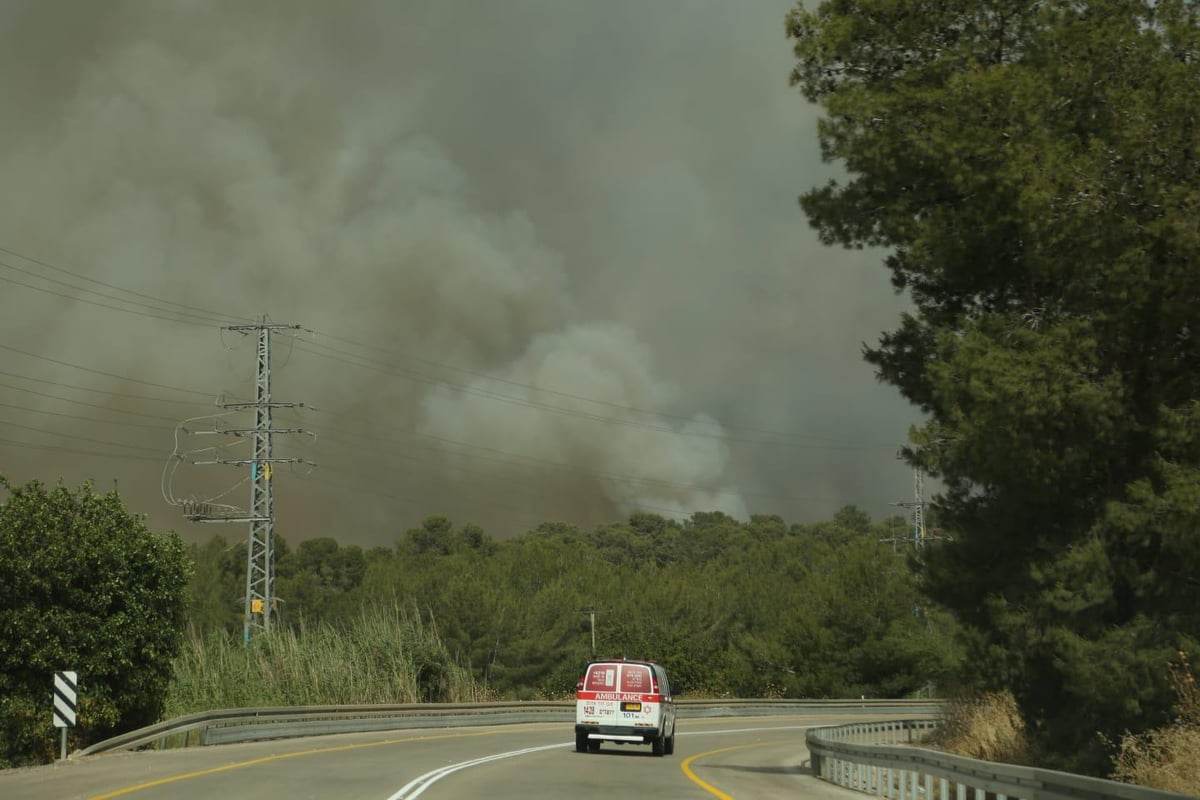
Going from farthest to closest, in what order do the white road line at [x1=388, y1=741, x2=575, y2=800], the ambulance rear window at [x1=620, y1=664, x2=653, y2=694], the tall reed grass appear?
the tall reed grass < the ambulance rear window at [x1=620, y1=664, x2=653, y2=694] < the white road line at [x1=388, y1=741, x2=575, y2=800]

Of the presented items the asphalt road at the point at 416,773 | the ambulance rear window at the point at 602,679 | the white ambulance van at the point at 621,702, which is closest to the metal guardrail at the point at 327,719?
the asphalt road at the point at 416,773

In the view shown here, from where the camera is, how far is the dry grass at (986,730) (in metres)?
28.8

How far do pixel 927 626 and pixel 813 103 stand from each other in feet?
220

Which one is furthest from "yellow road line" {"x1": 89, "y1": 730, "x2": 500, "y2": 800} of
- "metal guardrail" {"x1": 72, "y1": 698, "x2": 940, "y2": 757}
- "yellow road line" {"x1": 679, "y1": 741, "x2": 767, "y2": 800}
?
"yellow road line" {"x1": 679, "y1": 741, "x2": 767, "y2": 800}

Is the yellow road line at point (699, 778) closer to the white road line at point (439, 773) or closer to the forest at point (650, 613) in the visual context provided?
the white road line at point (439, 773)

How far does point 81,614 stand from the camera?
2939 centimetres

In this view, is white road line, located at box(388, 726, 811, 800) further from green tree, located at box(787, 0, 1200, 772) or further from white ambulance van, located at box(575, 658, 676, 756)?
green tree, located at box(787, 0, 1200, 772)

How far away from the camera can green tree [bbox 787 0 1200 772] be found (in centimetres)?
2170

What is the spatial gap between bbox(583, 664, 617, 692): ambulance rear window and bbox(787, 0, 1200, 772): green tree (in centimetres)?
753

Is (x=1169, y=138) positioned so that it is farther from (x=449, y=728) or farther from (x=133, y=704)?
(x=449, y=728)

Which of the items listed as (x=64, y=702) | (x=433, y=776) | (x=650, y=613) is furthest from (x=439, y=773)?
(x=650, y=613)

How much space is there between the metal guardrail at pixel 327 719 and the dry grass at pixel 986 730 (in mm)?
16159

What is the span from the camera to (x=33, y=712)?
28.8m

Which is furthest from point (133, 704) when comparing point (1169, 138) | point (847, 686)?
point (847, 686)
